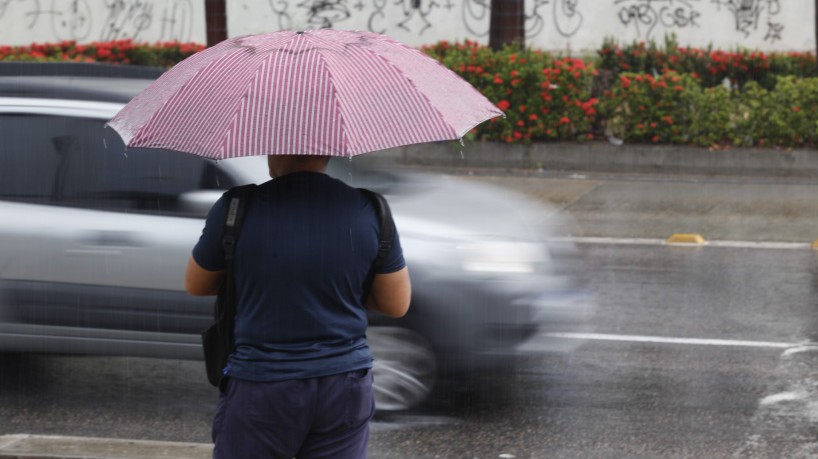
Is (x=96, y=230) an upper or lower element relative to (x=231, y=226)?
lower

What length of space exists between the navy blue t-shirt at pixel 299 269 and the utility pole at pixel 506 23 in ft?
47.7

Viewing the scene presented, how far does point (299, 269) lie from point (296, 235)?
0.28 feet

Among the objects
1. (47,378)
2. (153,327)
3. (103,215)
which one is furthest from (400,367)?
(47,378)

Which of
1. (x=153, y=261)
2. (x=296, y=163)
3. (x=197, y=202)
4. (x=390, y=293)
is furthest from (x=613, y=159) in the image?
(x=296, y=163)

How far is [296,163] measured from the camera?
332cm

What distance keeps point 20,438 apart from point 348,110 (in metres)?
2.96

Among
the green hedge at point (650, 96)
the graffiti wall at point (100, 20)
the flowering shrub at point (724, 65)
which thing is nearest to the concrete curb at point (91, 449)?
the green hedge at point (650, 96)

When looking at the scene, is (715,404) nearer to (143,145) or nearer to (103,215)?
(103,215)

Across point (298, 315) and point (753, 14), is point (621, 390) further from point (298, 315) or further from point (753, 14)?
point (753, 14)

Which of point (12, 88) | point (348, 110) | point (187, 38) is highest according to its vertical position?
point (348, 110)

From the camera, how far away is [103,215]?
6.41 m

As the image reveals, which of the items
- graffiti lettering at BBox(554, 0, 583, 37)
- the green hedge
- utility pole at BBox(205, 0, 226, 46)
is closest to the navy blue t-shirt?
the green hedge

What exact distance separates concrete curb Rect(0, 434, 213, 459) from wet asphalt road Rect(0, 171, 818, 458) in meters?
0.84

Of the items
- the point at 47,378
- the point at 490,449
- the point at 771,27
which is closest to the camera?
the point at 490,449
